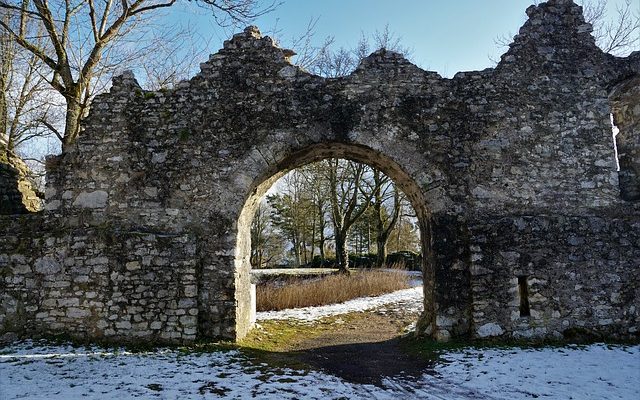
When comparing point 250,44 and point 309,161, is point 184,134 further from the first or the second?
point 309,161

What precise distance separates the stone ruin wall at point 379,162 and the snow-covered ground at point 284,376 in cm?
65

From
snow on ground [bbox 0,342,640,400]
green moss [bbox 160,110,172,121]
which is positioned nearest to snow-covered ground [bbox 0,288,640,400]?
snow on ground [bbox 0,342,640,400]

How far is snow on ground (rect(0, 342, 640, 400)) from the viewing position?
477cm

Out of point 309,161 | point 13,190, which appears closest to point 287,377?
point 309,161

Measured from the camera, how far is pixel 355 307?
42.7ft

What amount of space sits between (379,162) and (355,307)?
6.20m

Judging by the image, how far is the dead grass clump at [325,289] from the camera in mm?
12773

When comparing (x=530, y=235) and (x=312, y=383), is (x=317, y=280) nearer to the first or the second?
(x=530, y=235)

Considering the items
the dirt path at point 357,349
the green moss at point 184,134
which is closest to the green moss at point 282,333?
the dirt path at point 357,349

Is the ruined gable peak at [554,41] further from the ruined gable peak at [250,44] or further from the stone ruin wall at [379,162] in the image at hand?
the ruined gable peak at [250,44]

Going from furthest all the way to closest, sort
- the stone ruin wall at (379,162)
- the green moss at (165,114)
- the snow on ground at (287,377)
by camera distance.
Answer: the green moss at (165,114) → the stone ruin wall at (379,162) → the snow on ground at (287,377)

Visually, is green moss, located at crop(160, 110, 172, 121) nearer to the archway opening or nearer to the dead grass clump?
the archway opening

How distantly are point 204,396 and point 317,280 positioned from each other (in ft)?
34.4

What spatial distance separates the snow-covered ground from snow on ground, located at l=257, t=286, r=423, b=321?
4.66 metres
